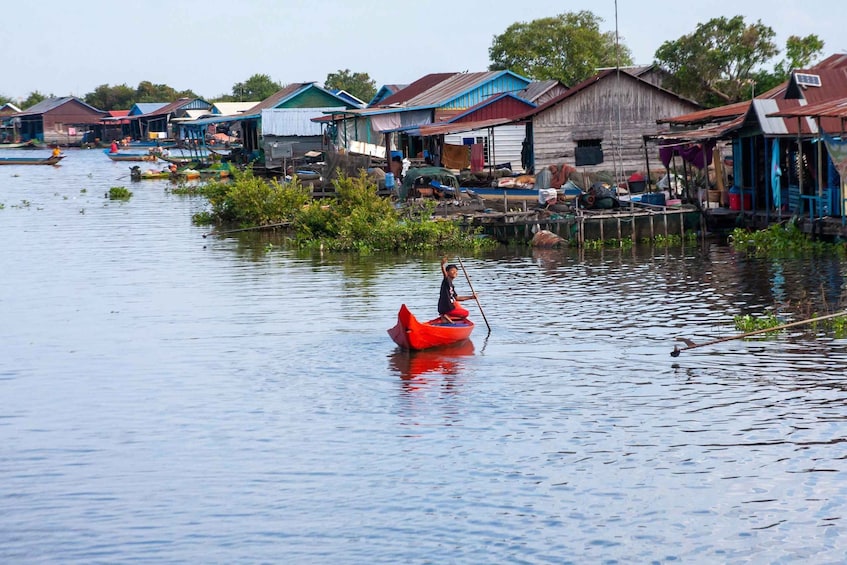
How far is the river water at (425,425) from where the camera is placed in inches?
382

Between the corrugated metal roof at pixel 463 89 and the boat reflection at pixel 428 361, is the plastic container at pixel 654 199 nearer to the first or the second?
the boat reflection at pixel 428 361

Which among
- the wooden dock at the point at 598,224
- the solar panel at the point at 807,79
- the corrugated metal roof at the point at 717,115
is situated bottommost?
the wooden dock at the point at 598,224

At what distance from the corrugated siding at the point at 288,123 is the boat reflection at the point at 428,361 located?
132 ft

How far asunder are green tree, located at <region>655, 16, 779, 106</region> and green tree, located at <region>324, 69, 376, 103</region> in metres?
63.6

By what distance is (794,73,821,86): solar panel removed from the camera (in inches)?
1026

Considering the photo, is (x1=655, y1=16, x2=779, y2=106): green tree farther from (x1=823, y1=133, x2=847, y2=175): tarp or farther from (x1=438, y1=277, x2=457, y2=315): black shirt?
(x1=438, y1=277, x2=457, y2=315): black shirt

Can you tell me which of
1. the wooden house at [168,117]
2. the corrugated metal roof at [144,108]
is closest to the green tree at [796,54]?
the wooden house at [168,117]

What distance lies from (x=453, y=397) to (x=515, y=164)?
29179 mm

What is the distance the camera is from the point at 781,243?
1009 inches

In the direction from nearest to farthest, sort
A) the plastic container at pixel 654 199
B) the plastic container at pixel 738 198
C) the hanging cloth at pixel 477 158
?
1. the plastic container at pixel 738 198
2. the plastic container at pixel 654 199
3. the hanging cloth at pixel 477 158

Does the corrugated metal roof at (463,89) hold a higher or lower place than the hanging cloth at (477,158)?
higher

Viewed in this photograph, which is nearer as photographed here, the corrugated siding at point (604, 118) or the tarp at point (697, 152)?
the tarp at point (697, 152)

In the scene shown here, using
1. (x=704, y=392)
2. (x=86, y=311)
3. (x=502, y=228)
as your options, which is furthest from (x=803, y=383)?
(x=502, y=228)

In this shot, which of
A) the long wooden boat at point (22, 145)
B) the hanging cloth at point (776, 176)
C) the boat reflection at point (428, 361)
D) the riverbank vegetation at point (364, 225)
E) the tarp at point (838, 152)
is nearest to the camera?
the boat reflection at point (428, 361)
